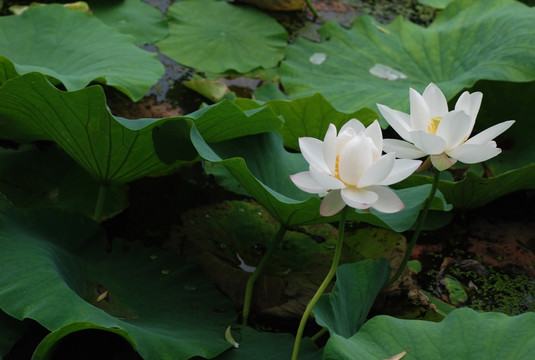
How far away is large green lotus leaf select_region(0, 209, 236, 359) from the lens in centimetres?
123

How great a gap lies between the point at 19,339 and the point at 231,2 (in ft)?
5.99

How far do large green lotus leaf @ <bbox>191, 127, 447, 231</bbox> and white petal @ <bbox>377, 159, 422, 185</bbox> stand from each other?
0.22 metres

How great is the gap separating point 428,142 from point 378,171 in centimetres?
15

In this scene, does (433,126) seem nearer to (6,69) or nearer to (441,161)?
(441,161)

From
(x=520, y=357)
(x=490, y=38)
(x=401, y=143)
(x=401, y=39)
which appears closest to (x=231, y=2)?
(x=401, y=39)

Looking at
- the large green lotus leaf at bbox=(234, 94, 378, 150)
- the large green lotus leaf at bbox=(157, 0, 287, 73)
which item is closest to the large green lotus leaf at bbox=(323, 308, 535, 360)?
the large green lotus leaf at bbox=(234, 94, 378, 150)

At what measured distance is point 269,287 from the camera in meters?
1.56

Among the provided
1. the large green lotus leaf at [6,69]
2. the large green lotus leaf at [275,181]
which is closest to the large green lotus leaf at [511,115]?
the large green lotus leaf at [275,181]

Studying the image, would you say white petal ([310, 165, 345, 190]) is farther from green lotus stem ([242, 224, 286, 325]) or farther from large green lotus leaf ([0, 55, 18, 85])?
large green lotus leaf ([0, 55, 18, 85])

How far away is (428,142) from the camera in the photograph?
113cm

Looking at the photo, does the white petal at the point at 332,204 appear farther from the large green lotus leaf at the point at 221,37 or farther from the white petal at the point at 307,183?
the large green lotus leaf at the point at 221,37

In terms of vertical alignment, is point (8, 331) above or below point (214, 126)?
below

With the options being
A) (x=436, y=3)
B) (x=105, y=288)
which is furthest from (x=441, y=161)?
(x=436, y=3)

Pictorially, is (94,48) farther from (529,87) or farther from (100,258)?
(529,87)
